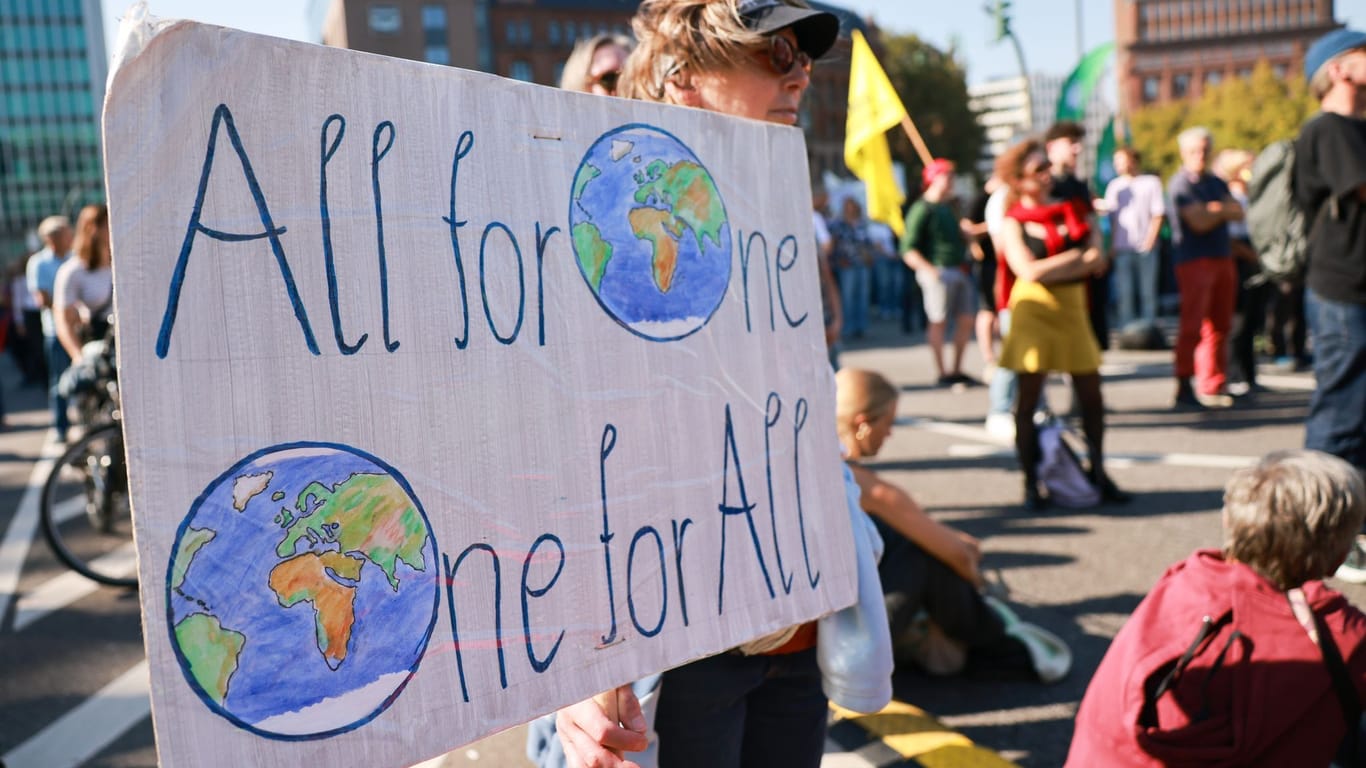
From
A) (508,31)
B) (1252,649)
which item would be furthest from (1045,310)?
(508,31)

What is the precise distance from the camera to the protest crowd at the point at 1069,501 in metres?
1.69

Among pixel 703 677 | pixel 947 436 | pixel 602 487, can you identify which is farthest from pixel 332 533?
pixel 947 436

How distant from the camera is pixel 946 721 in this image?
3186 millimetres

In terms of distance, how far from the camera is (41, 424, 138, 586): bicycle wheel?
5094mm

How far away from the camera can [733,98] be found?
168 cm

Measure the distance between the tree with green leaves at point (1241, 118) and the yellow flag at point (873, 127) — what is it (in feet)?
195

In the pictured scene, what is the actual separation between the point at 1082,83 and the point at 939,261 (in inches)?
223

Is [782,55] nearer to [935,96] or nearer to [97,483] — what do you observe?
[97,483]

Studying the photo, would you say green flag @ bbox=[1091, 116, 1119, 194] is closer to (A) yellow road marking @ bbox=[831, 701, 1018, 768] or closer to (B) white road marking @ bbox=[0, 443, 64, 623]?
(B) white road marking @ bbox=[0, 443, 64, 623]

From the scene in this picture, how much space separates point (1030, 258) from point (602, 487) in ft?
14.4

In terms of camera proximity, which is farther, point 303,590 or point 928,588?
point 928,588

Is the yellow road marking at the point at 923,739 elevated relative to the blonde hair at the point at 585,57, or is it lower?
lower

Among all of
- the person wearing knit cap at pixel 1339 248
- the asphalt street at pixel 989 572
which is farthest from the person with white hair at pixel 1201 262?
the person wearing knit cap at pixel 1339 248

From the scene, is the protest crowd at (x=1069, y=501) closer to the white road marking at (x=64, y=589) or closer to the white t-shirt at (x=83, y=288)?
the white t-shirt at (x=83, y=288)
